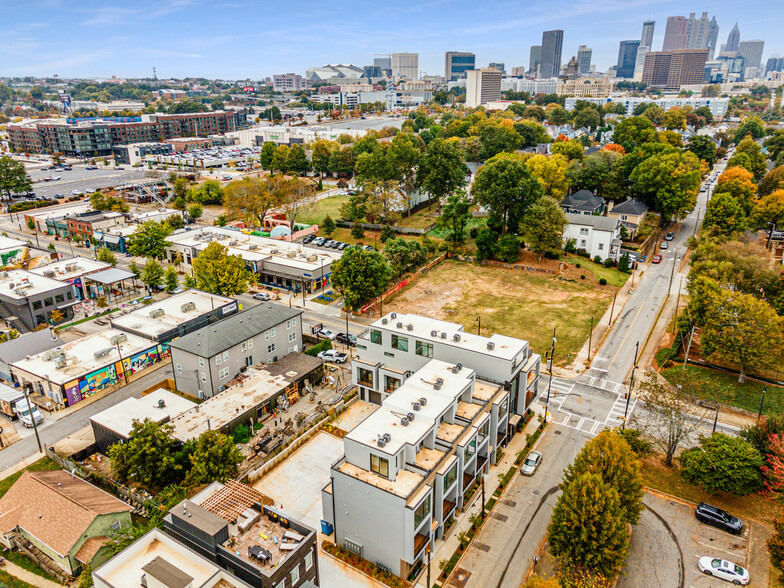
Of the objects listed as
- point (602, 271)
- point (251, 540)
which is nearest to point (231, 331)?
point (251, 540)

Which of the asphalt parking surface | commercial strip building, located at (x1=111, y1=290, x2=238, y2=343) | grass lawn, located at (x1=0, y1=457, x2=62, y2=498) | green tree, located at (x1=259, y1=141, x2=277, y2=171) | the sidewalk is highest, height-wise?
green tree, located at (x1=259, y1=141, x2=277, y2=171)

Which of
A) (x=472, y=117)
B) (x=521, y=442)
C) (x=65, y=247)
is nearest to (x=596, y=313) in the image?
(x=521, y=442)

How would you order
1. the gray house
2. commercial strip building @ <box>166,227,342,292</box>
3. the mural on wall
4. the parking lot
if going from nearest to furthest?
the parking lot, the gray house, the mural on wall, commercial strip building @ <box>166,227,342,292</box>

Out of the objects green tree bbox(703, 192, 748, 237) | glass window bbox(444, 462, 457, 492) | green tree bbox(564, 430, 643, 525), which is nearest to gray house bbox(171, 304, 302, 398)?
glass window bbox(444, 462, 457, 492)

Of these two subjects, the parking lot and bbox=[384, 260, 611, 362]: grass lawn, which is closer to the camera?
the parking lot

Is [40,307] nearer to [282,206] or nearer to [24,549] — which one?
[24,549]

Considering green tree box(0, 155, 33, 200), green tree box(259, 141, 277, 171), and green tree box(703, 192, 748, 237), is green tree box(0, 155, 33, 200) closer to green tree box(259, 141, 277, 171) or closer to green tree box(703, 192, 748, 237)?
green tree box(259, 141, 277, 171)
